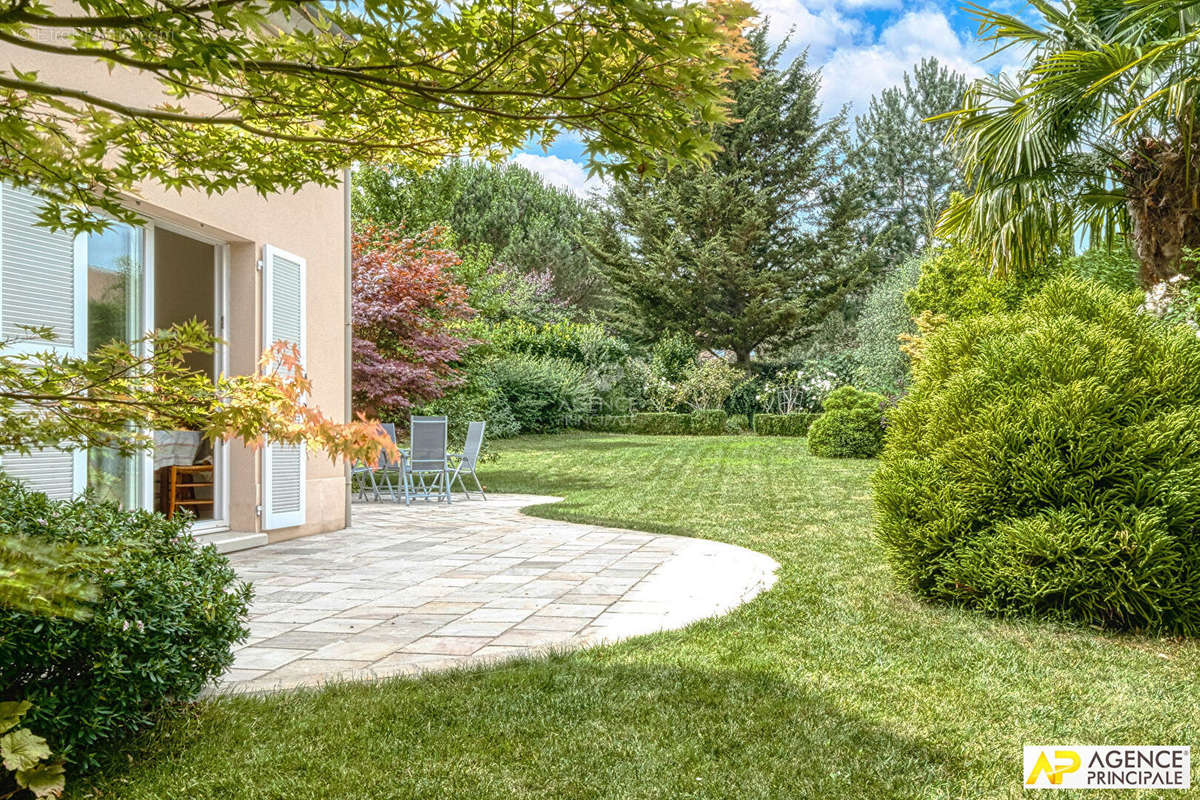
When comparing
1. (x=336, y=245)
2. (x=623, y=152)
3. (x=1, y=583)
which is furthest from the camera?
(x=336, y=245)

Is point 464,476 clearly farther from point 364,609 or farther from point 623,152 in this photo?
point 623,152

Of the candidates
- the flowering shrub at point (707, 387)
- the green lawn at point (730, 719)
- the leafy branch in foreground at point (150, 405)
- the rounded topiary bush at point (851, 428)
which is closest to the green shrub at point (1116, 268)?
the rounded topiary bush at point (851, 428)

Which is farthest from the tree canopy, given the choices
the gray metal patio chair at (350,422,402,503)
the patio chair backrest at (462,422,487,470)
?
the gray metal patio chair at (350,422,402,503)

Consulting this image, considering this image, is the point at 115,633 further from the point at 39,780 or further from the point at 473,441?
the point at 473,441

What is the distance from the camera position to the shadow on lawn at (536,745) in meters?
2.37

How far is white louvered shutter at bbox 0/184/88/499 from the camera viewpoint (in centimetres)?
420

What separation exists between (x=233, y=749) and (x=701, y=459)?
1236 cm

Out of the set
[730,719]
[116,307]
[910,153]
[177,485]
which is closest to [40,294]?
[116,307]

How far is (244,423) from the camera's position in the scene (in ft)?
6.55

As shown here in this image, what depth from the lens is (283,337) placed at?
6.65 metres

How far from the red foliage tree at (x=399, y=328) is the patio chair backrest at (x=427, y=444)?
779mm

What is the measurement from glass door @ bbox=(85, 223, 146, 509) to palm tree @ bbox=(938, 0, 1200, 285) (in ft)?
22.8

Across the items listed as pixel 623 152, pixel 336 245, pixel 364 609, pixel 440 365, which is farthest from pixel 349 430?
pixel 440 365
